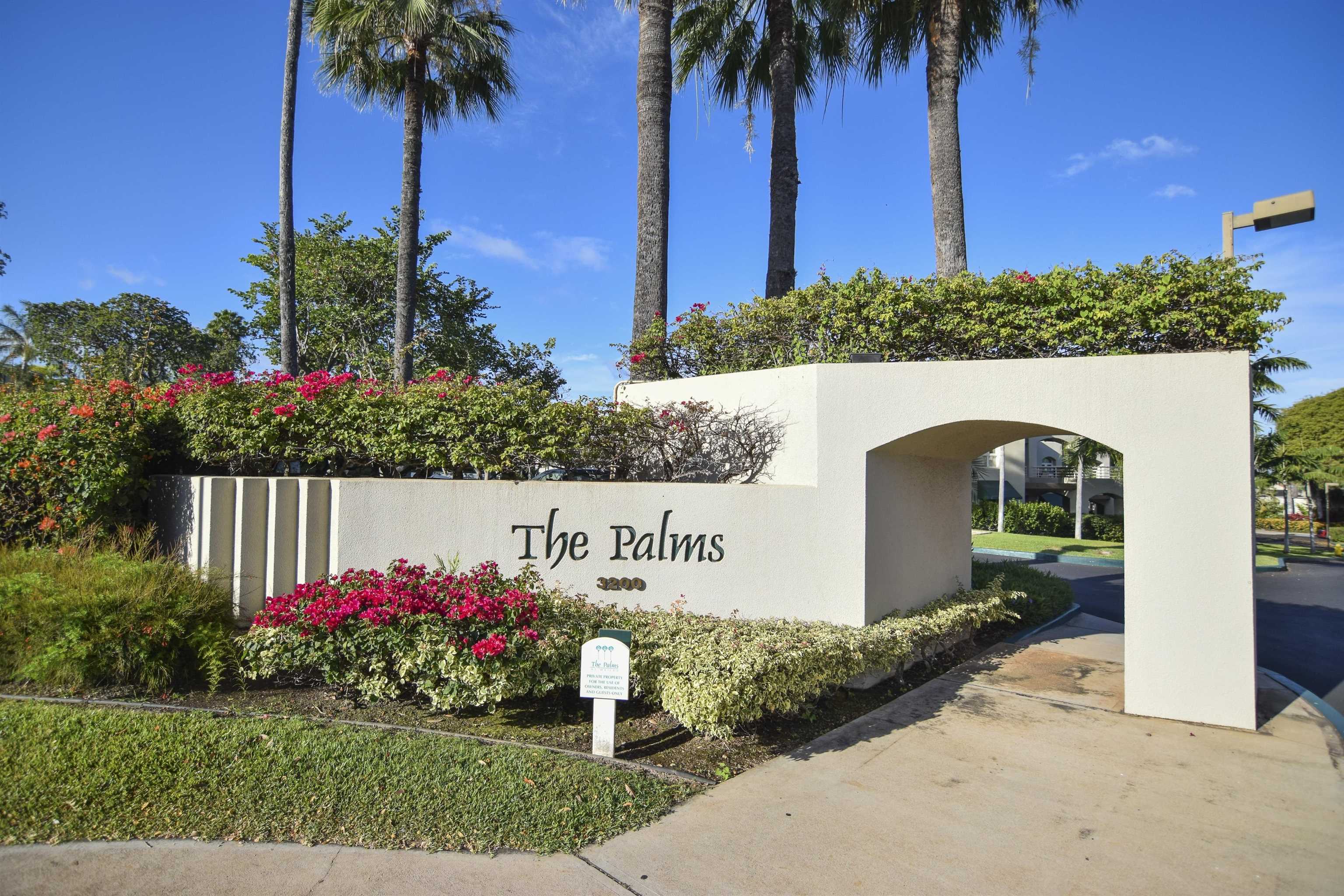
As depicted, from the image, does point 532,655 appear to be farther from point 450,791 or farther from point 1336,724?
point 1336,724

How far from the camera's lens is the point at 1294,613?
1283 centimetres

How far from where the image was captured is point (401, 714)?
5.45 m

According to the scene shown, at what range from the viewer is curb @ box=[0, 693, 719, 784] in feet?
16.0

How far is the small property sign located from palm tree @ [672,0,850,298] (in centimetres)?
818

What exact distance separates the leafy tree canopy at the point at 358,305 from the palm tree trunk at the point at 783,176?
421 inches

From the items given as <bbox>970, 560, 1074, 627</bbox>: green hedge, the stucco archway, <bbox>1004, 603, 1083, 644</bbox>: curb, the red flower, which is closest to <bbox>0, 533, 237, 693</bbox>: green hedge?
the red flower

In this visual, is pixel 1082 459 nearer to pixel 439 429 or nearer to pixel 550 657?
pixel 439 429

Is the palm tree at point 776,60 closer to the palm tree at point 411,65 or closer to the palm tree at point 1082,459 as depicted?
the palm tree at point 411,65

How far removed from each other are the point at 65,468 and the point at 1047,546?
23.8 meters

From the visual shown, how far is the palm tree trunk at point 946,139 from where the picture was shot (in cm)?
1092

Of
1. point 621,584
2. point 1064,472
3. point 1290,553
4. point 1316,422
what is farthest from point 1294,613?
point 1316,422

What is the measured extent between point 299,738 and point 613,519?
3.12 metres

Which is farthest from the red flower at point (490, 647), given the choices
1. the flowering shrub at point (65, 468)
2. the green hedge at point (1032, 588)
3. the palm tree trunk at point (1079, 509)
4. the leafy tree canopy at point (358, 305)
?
the palm tree trunk at point (1079, 509)

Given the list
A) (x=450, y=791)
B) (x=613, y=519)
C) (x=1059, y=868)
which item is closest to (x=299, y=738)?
(x=450, y=791)
